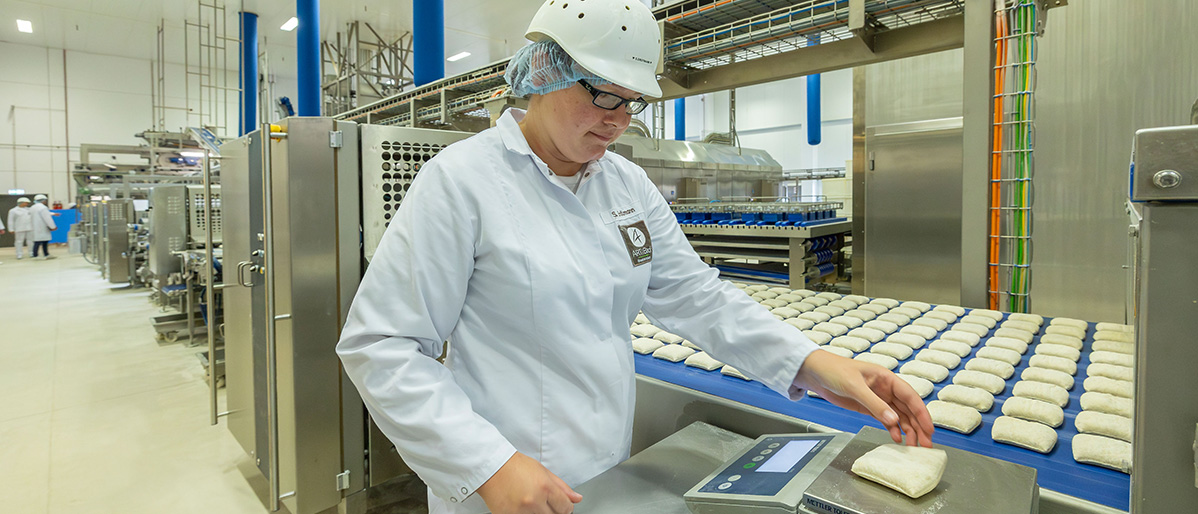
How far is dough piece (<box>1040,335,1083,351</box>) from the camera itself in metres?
1.79

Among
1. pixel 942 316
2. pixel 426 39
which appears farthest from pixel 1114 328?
pixel 426 39

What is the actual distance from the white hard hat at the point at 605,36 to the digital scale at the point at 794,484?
0.65 metres

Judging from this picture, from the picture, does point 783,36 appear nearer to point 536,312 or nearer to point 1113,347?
point 1113,347

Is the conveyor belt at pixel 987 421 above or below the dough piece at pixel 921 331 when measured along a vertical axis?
below

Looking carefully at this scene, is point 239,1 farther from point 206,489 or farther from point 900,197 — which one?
point 900,197

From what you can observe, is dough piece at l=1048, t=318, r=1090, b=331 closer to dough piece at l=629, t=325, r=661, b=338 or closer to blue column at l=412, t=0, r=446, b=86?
dough piece at l=629, t=325, r=661, b=338

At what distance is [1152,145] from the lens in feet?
1.83

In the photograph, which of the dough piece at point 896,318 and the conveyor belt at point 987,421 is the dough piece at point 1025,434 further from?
the dough piece at point 896,318

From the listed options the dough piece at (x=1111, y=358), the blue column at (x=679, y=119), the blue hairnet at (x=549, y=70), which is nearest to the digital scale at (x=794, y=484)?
the blue hairnet at (x=549, y=70)

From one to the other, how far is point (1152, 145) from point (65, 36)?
620 inches

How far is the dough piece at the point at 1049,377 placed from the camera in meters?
1.46

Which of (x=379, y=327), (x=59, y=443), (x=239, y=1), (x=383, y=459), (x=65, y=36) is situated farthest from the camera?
(x=65, y=36)

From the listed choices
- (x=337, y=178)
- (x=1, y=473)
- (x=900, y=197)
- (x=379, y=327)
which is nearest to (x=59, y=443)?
(x=1, y=473)

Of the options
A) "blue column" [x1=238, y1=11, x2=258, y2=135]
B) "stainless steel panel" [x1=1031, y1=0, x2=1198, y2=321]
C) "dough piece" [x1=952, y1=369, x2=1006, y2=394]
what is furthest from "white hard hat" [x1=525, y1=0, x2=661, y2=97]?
"blue column" [x1=238, y1=11, x2=258, y2=135]
